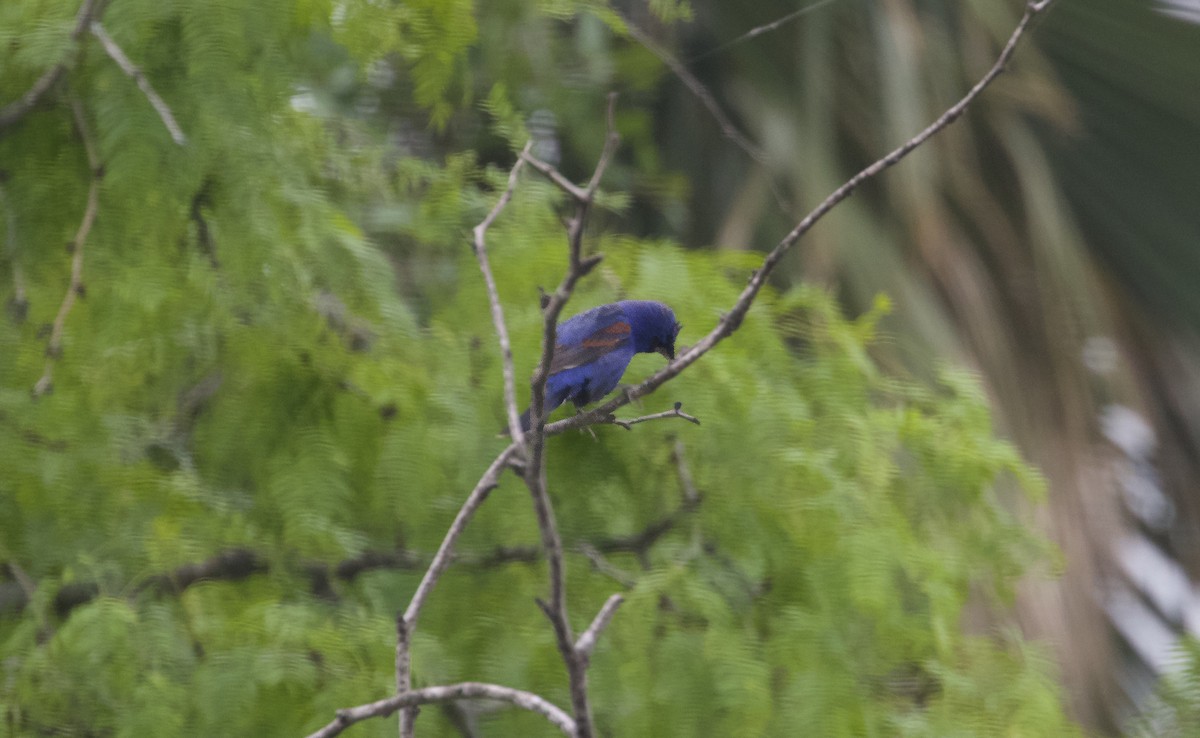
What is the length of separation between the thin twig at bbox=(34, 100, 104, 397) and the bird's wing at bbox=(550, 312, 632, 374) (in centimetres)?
115

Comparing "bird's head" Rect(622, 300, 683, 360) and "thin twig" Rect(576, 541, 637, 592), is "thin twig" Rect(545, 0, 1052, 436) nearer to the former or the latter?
"thin twig" Rect(576, 541, 637, 592)

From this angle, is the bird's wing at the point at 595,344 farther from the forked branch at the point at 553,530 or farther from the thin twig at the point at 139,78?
the forked branch at the point at 553,530

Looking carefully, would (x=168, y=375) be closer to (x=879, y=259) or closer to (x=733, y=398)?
(x=733, y=398)

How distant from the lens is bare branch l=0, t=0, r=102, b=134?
3.14 metres

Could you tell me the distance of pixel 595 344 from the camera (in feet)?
11.6

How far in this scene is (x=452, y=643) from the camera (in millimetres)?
3402

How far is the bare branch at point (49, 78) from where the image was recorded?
314cm

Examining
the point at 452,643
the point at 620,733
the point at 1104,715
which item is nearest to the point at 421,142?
the point at 452,643

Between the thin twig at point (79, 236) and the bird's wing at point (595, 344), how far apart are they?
45.4 inches

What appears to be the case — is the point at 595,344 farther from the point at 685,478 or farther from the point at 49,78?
the point at 49,78

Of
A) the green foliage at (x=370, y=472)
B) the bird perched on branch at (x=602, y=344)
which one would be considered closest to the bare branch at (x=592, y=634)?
the green foliage at (x=370, y=472)

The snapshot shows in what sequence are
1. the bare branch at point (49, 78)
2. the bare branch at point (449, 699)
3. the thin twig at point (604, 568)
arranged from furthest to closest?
1. the thin twig at point (604, 568)
2. the bare branch at point (49, 78)
3. the bare branch at point (449, 699)

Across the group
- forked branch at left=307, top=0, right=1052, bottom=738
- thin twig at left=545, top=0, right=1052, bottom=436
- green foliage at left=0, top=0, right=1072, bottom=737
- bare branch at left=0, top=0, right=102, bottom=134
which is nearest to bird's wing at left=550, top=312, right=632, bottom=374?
green foliage at left=0, top=0, right=1072, bottom=737

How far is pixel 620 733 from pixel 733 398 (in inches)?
33.1
